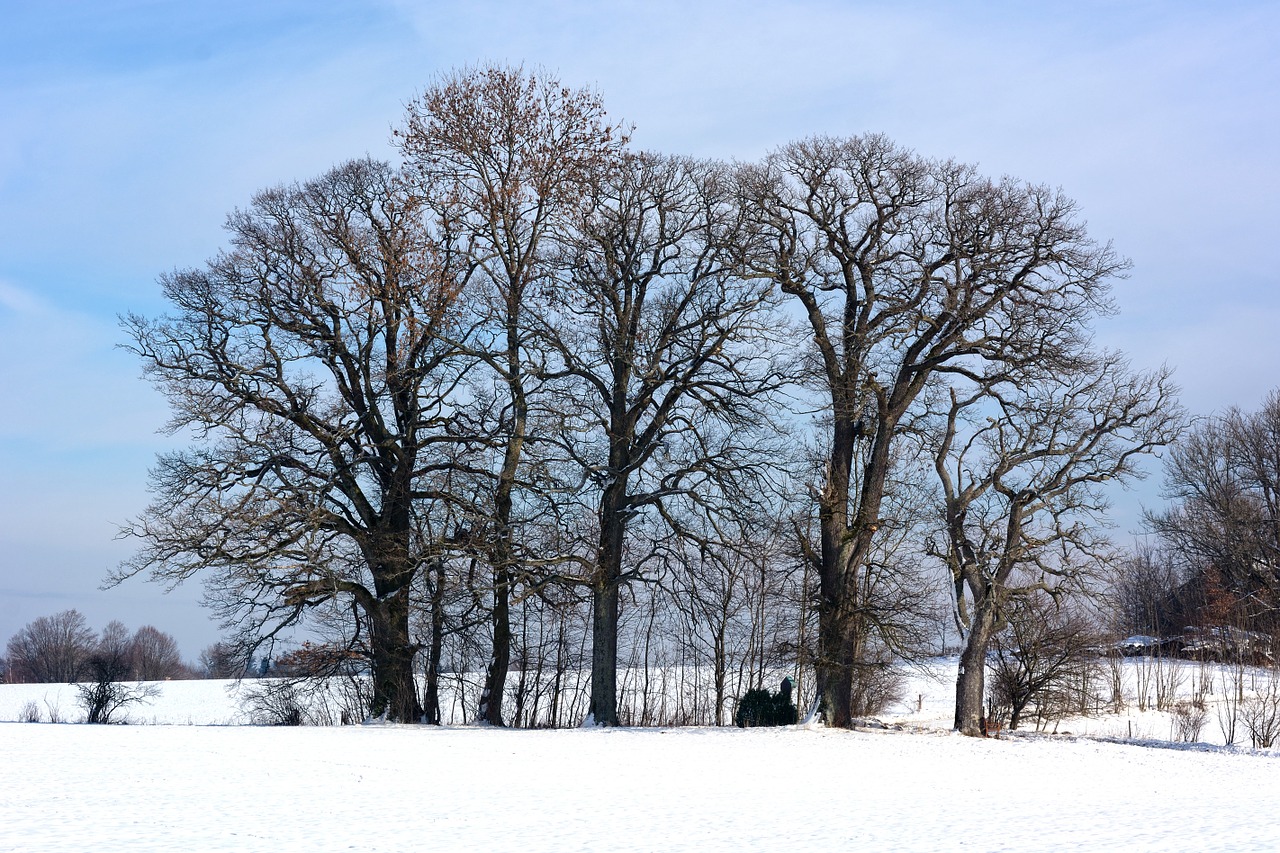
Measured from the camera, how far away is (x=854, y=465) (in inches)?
1026

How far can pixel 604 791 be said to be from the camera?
13.7 metres

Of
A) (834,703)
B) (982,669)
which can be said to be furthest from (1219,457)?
(834,703)

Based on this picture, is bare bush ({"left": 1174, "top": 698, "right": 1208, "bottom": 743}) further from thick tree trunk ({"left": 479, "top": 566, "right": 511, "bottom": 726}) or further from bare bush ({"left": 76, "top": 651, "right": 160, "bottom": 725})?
bare bush ({"left": 76, "top": 651, "right": 160, "bottom": 725})

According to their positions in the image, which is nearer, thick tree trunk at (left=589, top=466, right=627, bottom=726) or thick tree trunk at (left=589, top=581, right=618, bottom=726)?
thick tree trunk at (left=589, top=466, right=627, bottom=726)

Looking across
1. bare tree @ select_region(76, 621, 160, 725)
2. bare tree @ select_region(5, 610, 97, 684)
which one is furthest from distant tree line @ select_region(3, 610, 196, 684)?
bare tree @ select_region(76, 621, 160, 725)

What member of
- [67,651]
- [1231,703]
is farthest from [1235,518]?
[67,651]

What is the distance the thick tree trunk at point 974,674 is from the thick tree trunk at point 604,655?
8.05 m

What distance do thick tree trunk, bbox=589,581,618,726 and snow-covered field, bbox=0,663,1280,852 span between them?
83.2 inches

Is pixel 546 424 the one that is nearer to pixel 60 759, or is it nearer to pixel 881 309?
pixel 881 309

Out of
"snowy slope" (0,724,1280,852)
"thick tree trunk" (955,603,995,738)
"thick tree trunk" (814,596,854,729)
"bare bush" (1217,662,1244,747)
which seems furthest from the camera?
"bare bush" (1217,662,1244,747)

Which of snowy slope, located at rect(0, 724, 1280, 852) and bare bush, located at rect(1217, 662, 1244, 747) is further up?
snowy slope, located at rect(0, 724, 1280, 852)

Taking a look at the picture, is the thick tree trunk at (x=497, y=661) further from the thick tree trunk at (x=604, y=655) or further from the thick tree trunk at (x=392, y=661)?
the thick tree trunk at (x=604, y=655)

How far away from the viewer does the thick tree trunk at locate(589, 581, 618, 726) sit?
80.6 ft

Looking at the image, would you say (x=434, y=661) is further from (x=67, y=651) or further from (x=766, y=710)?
(x=67, y=651)
